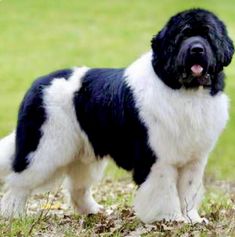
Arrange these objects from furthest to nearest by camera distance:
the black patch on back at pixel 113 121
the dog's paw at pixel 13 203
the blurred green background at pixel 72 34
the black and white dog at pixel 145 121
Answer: the blurred green background at pixel 72 34, the dog's paw at pixel 13 203, the black patch on back at pixel 113 121, the black and white dog at pixel 145 121

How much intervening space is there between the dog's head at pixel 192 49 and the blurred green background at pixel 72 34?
51.1 feet

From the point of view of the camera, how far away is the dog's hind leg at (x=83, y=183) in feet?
28.3

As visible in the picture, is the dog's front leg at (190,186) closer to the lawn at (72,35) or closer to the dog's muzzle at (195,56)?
the dog's muzzle at (195,56)

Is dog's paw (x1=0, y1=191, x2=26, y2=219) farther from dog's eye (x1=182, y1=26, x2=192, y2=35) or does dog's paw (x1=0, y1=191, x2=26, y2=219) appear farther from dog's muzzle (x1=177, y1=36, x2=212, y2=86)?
dog's eye (x1=182, y1=26, x2=192, y2=35)

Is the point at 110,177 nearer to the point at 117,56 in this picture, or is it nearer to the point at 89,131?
the point at 89,131

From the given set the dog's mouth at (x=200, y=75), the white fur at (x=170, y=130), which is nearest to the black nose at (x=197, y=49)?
Answer: the dog's mouth at (x=200, y=75)

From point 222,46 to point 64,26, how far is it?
3131cm

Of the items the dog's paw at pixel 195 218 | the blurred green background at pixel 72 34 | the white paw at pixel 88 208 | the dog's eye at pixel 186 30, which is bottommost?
the blurred green background at pixel 72 34

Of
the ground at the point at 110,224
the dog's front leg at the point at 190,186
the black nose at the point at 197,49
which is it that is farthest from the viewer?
the dog's front leg at the point at 190,186

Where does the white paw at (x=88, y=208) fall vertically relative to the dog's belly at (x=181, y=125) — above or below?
below

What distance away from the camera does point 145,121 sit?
744 cm

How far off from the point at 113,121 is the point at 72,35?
2921 cm

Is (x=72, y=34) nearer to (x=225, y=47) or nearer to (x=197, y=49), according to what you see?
(x=225, y=47)

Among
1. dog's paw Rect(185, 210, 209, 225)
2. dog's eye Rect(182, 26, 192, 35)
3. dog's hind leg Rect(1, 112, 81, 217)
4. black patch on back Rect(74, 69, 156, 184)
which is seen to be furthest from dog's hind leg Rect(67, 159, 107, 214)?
dog's eye Rect(182, 26, 192, 35)
